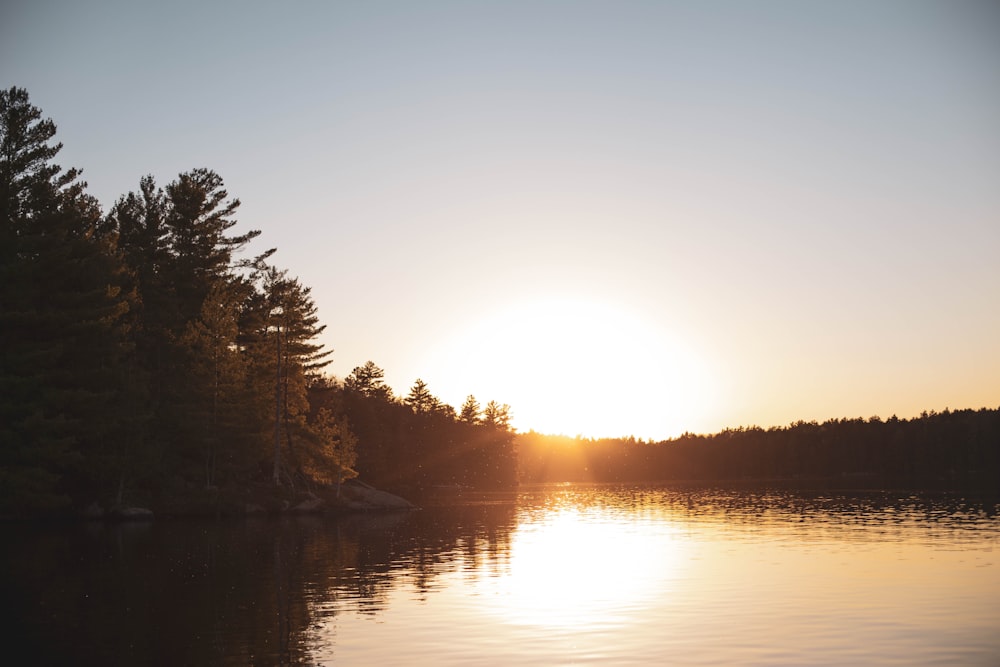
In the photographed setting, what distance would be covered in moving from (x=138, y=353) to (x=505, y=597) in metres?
54.3

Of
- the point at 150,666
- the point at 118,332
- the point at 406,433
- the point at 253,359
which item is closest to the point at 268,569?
the point at 150,666

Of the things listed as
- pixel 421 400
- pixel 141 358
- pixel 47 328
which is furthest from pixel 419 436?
pixel 47 328

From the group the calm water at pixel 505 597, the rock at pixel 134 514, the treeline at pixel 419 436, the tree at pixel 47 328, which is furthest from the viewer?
the treeline at pixel 419 436

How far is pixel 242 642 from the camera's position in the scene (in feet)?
66.5

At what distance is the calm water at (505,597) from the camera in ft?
63.8


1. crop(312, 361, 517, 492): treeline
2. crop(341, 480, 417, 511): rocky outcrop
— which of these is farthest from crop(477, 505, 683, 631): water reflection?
crop(312, 361, 517, 492): treeline

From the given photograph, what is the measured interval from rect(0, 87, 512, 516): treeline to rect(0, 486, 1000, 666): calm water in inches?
317

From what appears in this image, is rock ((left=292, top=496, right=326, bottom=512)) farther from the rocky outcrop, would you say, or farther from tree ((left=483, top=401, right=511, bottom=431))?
tree ((left=483, top=401, right=511, bottom=431))

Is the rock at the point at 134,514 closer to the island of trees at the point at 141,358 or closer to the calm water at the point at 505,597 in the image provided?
the island of trees at the point at 141,358

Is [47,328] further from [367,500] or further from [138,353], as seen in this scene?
[367,500]

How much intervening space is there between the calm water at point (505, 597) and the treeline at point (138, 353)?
8.05 meters

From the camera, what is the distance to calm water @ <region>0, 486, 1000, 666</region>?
19438mm

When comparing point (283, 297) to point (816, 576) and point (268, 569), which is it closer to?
point (268, 569)

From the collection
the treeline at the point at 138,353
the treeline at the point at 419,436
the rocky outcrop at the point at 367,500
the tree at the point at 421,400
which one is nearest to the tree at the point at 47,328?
the treeline at the point at 138,353
